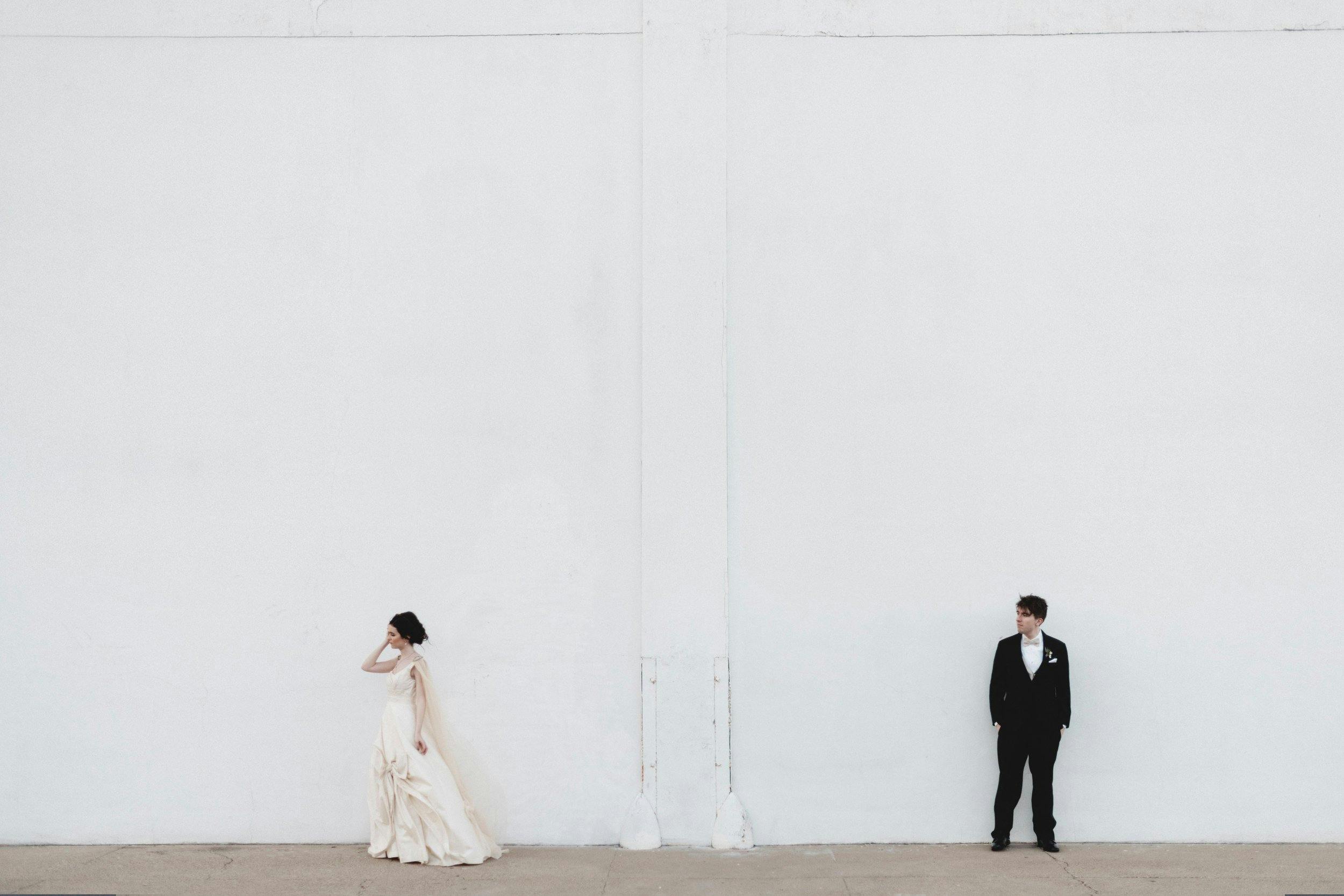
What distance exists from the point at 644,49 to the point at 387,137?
6.19 feet

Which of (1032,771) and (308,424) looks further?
(308,424)

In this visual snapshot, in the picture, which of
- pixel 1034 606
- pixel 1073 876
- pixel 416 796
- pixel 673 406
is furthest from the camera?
pixel 673 406

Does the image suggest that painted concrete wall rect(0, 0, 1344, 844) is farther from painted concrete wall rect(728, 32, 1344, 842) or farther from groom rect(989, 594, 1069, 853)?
groom rect(989, 594, 1069, 853)

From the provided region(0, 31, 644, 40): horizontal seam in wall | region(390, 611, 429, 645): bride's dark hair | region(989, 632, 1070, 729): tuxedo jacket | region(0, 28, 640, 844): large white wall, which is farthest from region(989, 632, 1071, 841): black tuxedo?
region(0, 31, 644, 40): horizontal seam in wall

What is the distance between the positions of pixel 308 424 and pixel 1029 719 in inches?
204

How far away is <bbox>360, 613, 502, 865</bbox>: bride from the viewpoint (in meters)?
6.67

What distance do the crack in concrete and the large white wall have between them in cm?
277

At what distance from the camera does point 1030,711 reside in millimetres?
6871

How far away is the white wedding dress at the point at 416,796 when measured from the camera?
6.67 m

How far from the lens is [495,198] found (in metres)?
7.41

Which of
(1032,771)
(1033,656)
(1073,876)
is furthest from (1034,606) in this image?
(1073,876)

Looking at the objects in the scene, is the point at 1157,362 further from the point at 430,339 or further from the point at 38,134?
the point at 38,134

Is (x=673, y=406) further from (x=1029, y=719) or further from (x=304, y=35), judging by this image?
(x=304, y=35)

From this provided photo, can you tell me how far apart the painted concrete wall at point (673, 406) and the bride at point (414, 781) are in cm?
31
